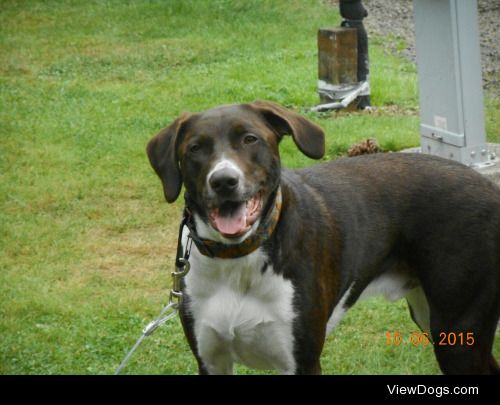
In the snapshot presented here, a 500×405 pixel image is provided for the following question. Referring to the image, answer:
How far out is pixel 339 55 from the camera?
32.0 feet

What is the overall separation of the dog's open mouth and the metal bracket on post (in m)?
2.93

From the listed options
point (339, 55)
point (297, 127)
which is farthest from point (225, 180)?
point (339, 55)

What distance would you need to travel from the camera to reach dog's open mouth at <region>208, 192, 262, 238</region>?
152 inches

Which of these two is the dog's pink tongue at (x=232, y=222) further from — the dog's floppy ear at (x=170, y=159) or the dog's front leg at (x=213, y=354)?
the dog's front leg at (x=213, y=354)

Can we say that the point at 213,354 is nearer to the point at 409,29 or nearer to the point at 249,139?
the point at 249,139

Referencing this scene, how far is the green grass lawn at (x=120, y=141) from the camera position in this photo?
5652 millimetres

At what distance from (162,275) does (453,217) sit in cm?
271

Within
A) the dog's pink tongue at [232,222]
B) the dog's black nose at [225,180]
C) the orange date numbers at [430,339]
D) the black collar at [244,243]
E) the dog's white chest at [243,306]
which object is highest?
the dog's black nose at [225,180]

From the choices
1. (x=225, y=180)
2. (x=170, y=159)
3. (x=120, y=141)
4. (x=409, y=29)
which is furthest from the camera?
(x=409, y=29)

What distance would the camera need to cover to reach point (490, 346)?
4.43 m

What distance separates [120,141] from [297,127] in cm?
550

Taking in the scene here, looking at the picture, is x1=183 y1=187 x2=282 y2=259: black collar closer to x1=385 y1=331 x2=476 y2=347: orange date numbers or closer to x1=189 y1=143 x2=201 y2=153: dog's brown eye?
x1=189 y1=143 x2=201 y2=153: dog's brown eye

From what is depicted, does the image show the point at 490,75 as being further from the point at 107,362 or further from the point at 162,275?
the point at 107,362

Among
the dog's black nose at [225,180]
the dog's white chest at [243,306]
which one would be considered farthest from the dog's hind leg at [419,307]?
the dog's black nose at [225,180]
